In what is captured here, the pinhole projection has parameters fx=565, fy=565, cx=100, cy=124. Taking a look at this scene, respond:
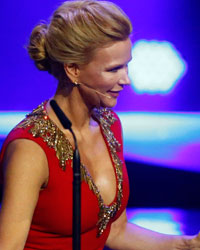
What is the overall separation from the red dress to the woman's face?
0.14m

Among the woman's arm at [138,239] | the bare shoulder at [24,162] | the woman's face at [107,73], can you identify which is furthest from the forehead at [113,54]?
the woman's arm at [138,239]

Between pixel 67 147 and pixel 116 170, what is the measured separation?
202mm

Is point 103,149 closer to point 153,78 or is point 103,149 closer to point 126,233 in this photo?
point 126,233

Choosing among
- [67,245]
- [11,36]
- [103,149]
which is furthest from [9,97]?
[67,245]

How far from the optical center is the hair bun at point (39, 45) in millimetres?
1515

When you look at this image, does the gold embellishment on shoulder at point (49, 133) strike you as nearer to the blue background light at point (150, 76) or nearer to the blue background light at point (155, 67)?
the blue background light at point (150, 76)

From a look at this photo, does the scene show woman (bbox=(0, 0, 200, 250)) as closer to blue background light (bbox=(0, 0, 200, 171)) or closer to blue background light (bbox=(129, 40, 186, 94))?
blue background light (bbox=(0, 0, 200, 171))

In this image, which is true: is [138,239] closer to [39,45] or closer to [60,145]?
[60,145]

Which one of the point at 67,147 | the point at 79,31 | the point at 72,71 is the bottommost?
the point at 67,147

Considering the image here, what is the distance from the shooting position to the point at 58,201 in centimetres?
148

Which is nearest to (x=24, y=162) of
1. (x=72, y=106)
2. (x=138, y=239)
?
(x=72, y=106)

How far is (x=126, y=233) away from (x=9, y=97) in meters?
0.90

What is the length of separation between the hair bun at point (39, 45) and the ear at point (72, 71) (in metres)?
0.08

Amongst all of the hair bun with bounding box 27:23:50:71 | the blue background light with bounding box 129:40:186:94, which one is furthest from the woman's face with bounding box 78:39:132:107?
the blue background light with bounding box 129:40:186:94
